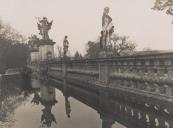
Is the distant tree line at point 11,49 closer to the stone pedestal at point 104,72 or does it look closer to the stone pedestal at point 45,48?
the stone pedestal at point 45,48

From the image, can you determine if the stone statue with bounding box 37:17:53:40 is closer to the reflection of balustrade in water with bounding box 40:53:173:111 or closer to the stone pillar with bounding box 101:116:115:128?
the reflection of balustrade in water with bounding box 40:53:173:111

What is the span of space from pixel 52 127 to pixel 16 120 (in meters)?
2.30

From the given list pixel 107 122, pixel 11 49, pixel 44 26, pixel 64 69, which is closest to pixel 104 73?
pixel 107 122

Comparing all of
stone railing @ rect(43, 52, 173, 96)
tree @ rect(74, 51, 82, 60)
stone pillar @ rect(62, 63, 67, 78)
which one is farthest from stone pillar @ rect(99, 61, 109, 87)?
stone pillar @ rect(62, 63, 67, 78)

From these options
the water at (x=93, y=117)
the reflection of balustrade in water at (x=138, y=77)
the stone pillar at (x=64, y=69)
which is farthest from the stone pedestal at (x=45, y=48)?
the water at (x=93, y=117)

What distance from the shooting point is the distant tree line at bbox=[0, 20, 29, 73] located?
3050 inches

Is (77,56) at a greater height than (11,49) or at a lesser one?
lesser

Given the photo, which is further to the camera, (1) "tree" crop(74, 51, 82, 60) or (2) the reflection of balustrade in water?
(1) "tree" crop(74, 51, 82, 60)

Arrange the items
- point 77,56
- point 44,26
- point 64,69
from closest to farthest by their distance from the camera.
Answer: point 64,69 < point 77,56 < point 44,26

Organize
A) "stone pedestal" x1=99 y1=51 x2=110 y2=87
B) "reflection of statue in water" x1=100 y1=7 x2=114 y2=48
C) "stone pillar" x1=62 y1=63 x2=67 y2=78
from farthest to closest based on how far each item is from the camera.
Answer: "stone pillar" x1=62 y1=63 x2=67 y2=78, "reflection of statue in water" x1=100 y1=7 x2=114 y2=48, "stone pedestal" x1=99 y1=51 x2=110 y2=87

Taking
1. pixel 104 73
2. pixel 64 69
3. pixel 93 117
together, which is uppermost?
pixel 104 73

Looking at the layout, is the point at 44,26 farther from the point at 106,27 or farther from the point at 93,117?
the point at 93,117

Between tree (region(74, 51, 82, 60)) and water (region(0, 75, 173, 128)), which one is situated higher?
tree (region(74, 51, 82, 60))

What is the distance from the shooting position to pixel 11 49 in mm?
81312
